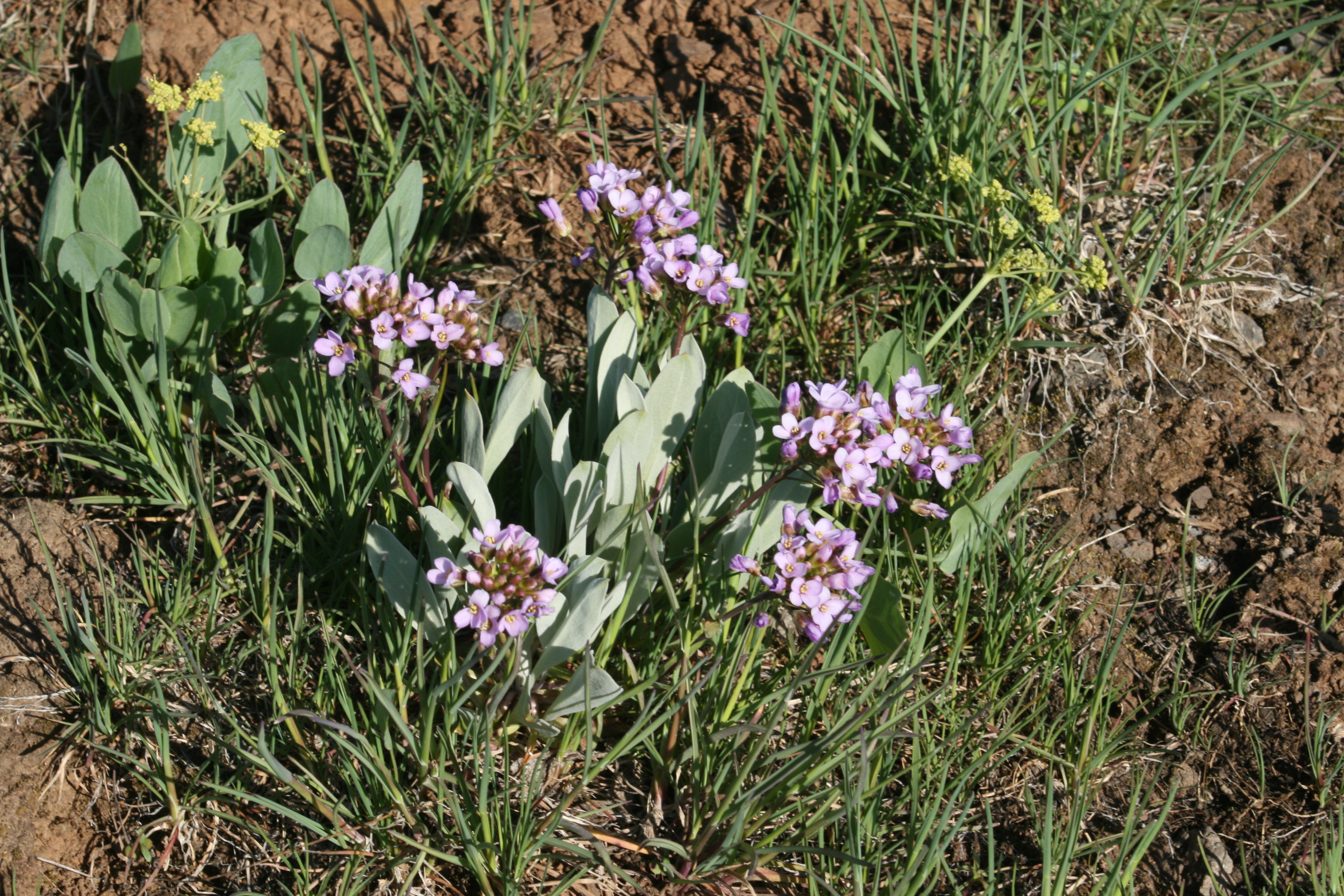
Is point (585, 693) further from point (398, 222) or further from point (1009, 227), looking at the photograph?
point (1009, 227)

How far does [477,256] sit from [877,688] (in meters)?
1.75

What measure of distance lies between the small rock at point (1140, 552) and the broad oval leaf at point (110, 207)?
2.61 metres

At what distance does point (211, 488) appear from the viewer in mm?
2238

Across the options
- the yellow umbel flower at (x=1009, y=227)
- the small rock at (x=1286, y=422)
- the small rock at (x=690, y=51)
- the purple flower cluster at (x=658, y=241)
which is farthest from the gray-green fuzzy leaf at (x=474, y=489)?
the small rock at (x=1286, y=422)

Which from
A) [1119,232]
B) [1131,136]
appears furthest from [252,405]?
[1131,136]

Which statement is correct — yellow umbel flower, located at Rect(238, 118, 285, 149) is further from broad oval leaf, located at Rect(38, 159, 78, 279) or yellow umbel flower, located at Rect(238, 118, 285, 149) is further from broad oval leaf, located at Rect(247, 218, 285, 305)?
broad oval leaf, located at Rect(38, 159, 78, 279)

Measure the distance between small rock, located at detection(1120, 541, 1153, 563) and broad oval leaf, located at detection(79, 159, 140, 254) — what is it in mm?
2613

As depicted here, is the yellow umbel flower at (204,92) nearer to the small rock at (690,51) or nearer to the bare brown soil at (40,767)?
the bare brown soil at (40,767)

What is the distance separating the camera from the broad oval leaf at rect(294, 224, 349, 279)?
95.3 inches

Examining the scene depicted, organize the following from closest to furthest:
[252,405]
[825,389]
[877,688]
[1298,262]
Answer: [825,389] < [877,688] < [252,405] < [1298,262]

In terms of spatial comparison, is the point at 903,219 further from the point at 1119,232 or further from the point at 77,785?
the point at 77,785

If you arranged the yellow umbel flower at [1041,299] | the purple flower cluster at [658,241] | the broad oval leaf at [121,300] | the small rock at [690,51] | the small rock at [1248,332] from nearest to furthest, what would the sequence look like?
the purple flower cluster at [658,241], the broad oval leaf at [121,300], the yellow umbel flower at [1041,299], the small rock at [1248,332], the small rock at [690,51]

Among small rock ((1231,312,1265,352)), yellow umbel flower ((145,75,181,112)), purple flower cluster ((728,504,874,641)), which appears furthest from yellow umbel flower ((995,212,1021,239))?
yellow umbel flower ((145,75,181,112))

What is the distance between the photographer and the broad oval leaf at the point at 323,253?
2.42 meters
